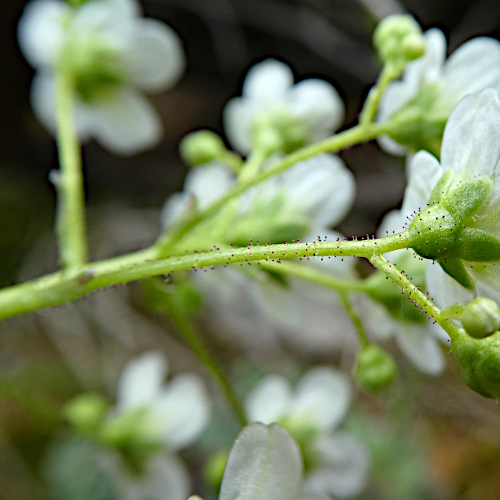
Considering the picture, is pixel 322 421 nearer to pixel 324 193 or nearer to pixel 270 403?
pixel 270 403

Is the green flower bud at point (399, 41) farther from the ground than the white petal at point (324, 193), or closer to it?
farther from the ground

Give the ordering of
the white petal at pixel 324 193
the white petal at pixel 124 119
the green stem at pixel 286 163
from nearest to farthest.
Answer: the green stem at pixel 286 163 < the white petal at pixel 324 193 < the white petal at pixel 124 119

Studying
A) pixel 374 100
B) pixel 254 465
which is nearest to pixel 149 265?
pixel 254 465

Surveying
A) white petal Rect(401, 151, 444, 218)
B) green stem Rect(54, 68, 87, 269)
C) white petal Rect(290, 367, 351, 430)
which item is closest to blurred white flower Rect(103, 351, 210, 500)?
white petal Rect(290, 367, 351, 430)

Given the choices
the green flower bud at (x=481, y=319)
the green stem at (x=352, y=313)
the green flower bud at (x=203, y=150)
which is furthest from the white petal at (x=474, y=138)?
the green flower bud at (x=203, y=150)

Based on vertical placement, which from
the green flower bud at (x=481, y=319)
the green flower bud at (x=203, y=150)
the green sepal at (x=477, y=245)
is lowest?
the green flower bud at (x=203, y=150)

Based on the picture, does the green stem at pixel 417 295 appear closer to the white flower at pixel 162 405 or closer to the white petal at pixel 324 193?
the white petal at pixel 324 193
